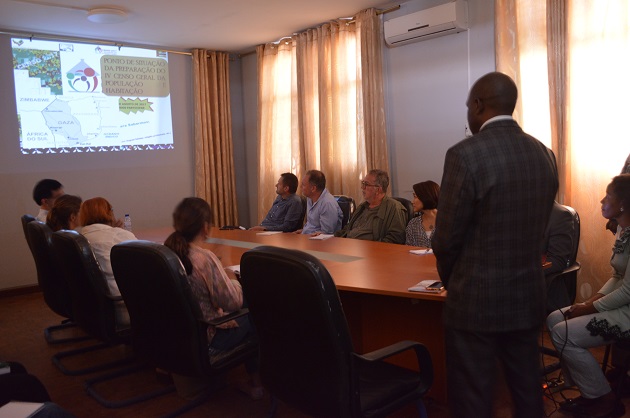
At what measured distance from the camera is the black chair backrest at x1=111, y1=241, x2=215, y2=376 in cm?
235

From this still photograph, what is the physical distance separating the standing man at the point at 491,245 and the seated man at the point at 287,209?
350 centimetres

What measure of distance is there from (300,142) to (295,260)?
484 cm

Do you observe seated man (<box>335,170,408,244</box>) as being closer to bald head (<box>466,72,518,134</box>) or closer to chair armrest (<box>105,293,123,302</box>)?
chair armrest (<box>105,293,123,302</box>)

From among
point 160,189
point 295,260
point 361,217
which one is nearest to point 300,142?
point 160,189

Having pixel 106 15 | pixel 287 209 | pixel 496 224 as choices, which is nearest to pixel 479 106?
pixel 496 224

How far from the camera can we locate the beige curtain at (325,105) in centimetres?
552

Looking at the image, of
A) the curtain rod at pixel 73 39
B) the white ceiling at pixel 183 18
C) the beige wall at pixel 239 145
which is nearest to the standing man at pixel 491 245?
the beige wall at pixel 239 145

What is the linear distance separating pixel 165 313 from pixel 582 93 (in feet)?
10.6

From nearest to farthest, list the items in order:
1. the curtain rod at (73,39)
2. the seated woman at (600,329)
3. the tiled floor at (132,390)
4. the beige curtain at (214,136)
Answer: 1. the seated woman at (600,329)
2. the tiled floor at (132,390)
3. the curtain rod at (73,39)
4. the beige curtain at (214,136)

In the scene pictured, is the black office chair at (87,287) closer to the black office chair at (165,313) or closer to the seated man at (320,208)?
the black office chair at (165,313)

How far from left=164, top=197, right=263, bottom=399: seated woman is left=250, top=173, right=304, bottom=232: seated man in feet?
8.58

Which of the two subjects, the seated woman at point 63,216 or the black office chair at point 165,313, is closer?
the black office chair at point 165,313

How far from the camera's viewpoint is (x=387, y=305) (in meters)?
3.07

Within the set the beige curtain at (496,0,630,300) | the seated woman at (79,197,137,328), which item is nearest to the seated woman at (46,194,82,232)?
the seated woman at (79,197,137,328)
